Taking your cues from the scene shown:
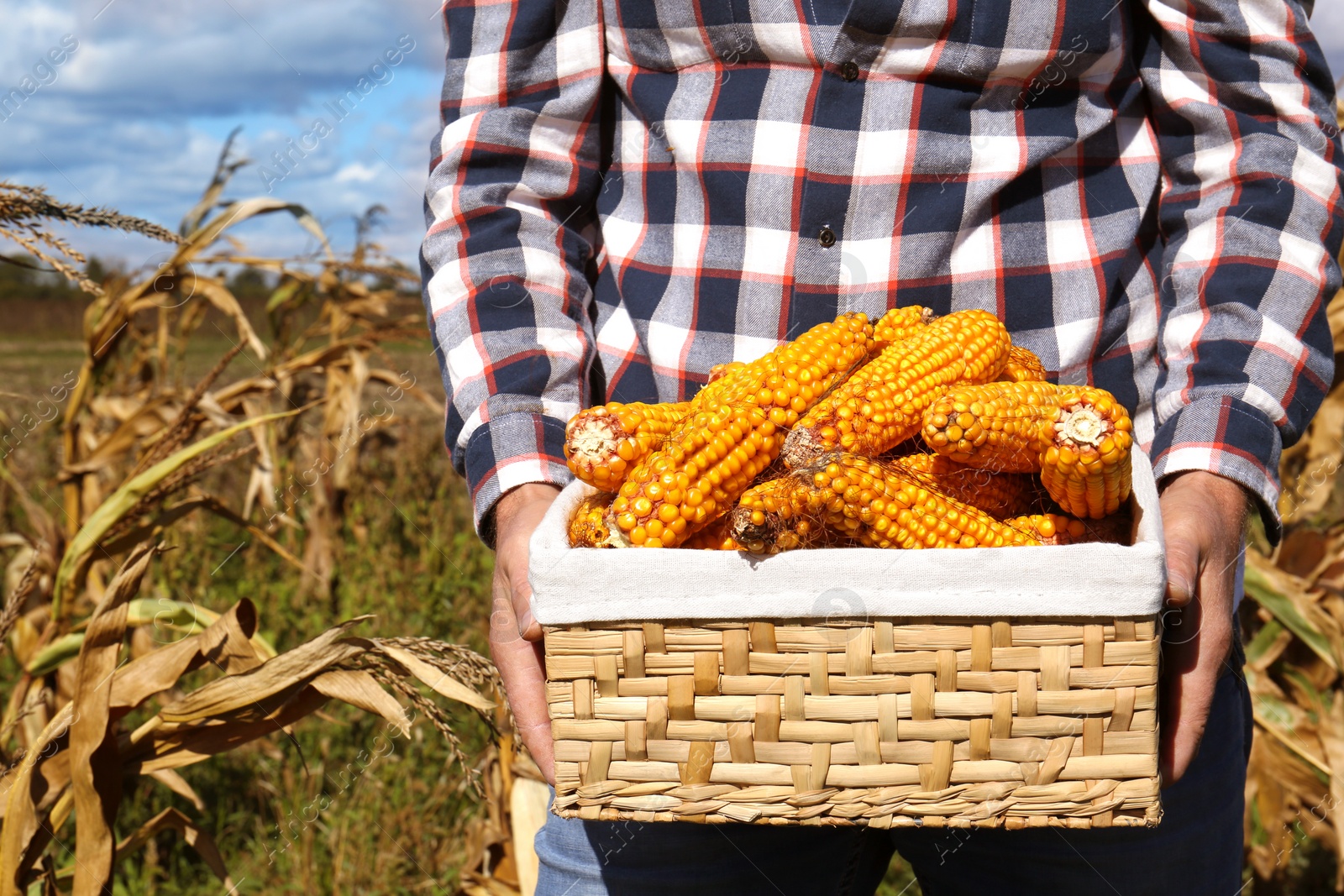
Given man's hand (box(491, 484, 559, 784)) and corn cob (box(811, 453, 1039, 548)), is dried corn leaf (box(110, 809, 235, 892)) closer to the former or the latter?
man's hand (box(491, 484, 559, 784))

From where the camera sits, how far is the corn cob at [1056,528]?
1.31 metres

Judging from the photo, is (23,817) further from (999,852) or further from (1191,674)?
(1191,674)

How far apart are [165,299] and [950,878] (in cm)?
320

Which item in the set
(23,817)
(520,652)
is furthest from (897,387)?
(23,817)

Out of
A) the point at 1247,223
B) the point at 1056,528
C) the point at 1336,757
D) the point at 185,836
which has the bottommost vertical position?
the point at 1336,757

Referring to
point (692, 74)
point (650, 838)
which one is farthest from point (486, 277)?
point (650, 838)

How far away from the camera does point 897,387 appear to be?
4.16 ft

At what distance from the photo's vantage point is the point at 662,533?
1159 millimetres

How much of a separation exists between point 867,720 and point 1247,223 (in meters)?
0.94

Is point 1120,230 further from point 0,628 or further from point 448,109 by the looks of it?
point 0,628

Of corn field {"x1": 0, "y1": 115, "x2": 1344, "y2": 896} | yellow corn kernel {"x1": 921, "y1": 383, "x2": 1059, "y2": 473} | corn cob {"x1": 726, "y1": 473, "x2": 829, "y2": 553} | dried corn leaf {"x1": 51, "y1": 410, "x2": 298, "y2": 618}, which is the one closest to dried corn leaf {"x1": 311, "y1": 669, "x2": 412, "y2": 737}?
corn field {"x1": 0, "y1": 115, "x2": 1344, "y2": 896}

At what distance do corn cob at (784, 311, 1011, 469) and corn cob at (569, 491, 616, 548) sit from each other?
234mm

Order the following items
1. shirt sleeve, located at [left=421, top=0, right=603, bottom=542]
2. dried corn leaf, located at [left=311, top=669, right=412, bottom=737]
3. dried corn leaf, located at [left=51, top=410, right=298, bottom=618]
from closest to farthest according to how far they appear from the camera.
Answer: shirt sleeve, located at [left=421, top=0, right=603, bottom=542] < dried corn leaf, located at [left=311, top=669, right=412, bottom=737] < dried corn leaf, located at [left=51, top=410, right=298, bottom=618]

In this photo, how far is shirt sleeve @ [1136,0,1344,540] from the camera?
1450 millimetres
